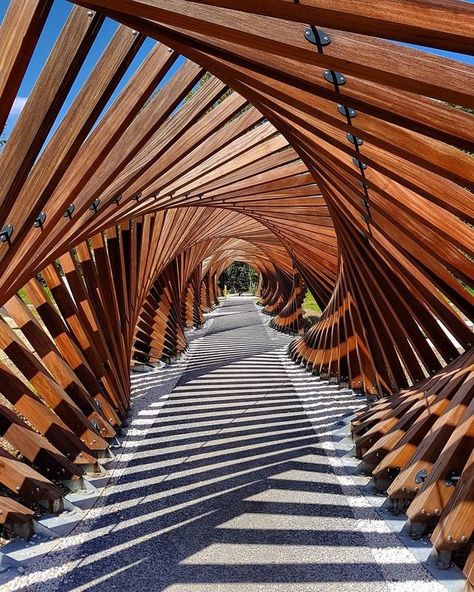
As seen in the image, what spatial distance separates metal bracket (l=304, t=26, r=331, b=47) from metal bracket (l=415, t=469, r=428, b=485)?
372cm

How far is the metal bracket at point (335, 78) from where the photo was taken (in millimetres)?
2275

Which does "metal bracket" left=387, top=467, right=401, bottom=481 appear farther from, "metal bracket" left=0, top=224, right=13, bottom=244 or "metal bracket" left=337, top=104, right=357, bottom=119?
"metal bracket" left=0, top=224, right=13, bottom=244

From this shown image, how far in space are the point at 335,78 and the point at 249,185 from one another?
5.59m

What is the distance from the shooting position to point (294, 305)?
19.6 metres

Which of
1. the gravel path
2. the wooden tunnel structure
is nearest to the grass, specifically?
the wooden tunnel structure

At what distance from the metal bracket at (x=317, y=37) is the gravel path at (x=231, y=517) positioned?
11.5 ft

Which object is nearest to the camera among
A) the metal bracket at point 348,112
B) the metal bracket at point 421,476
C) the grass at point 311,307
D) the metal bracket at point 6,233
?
the metal bracket at point 348,112

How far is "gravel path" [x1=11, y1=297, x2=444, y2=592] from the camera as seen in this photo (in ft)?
13.2

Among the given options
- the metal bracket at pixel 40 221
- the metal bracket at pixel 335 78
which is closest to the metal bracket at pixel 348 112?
the metal bracket at pixel 335 78

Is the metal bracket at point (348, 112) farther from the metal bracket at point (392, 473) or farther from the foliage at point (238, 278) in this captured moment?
the foliage at point (238, 278)

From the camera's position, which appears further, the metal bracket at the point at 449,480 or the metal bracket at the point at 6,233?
the metal bracket at the point at 449,480

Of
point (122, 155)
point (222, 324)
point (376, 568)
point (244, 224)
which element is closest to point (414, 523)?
point (376, 568)

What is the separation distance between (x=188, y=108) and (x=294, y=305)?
15.0 metres

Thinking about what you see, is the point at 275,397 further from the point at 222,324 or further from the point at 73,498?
the point at 222,324
